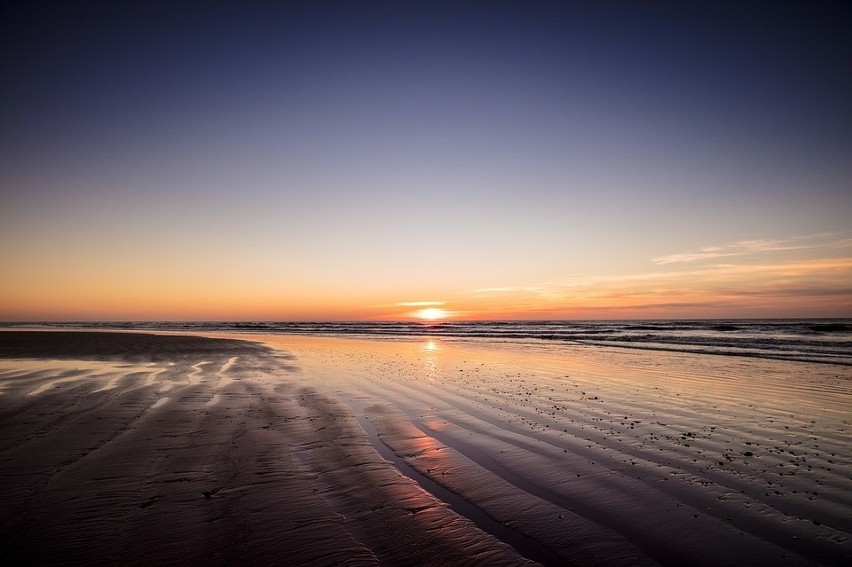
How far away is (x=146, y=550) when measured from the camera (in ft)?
13.3

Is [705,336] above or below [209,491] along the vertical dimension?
above

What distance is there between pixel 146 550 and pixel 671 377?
16.6 meters

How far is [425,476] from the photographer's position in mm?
6102

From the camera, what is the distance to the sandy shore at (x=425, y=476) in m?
4.22

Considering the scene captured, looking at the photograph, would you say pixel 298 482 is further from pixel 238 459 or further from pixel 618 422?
pixel 618 422

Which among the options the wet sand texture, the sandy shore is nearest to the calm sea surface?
the sandy shore

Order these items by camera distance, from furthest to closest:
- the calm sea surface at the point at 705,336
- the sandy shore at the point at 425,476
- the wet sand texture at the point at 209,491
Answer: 1. the calm sea surface at the point at 705,336
2. the sandy shore at the point at 425,476
3. the wet sand texture at the point at 209,491

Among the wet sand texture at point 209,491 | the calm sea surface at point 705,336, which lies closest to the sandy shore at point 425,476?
the wet sand texture at point 209,491

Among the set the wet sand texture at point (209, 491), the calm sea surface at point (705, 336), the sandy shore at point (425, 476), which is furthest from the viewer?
the calm sea surface at point (705, 336)

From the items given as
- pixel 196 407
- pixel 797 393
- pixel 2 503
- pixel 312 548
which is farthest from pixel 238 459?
pixel 797 393

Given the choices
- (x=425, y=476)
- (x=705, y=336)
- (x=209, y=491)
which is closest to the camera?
(x=209, y=491)

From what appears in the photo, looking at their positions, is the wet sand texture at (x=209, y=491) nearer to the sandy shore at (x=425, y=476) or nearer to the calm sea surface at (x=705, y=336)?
the sandy shore at (x=425, y=476)

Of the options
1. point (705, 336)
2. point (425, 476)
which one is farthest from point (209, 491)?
point (705, 336)

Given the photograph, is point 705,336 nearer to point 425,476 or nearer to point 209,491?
point 425,476
